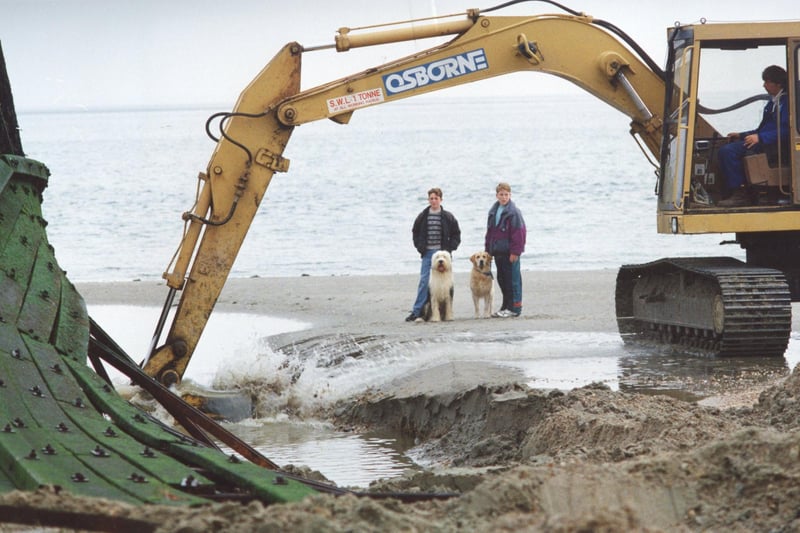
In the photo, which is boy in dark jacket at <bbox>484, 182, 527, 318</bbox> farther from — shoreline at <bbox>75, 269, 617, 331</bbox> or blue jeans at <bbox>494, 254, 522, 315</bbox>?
shoreline at <bbox>75, 269, 617, 331</bbox>

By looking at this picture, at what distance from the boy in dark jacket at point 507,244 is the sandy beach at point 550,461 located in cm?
85

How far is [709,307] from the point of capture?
11172 mm

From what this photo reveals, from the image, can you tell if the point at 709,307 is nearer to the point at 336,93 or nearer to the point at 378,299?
the point at 336,93

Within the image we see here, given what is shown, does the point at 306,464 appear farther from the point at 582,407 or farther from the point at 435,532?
the point at 435,532

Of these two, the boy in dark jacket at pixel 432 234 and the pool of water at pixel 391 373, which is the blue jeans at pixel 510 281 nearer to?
the boy in dark jacket at pixel 432 234

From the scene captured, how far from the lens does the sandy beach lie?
156 inches

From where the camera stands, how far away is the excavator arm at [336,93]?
10250 millimetres

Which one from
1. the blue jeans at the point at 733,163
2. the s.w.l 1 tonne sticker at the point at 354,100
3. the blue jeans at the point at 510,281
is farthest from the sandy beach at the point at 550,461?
the blue jeans at the point at 733,163

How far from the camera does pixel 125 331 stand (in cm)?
1577

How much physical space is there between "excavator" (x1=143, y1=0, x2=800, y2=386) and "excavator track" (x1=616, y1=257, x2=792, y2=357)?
2 centimetres

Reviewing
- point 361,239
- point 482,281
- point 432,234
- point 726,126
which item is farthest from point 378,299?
point 361,239

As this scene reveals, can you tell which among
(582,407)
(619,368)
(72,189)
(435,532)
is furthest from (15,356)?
(72,189)

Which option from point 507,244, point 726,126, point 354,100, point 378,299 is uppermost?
point 354,100

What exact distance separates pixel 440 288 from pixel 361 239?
60.7ft
